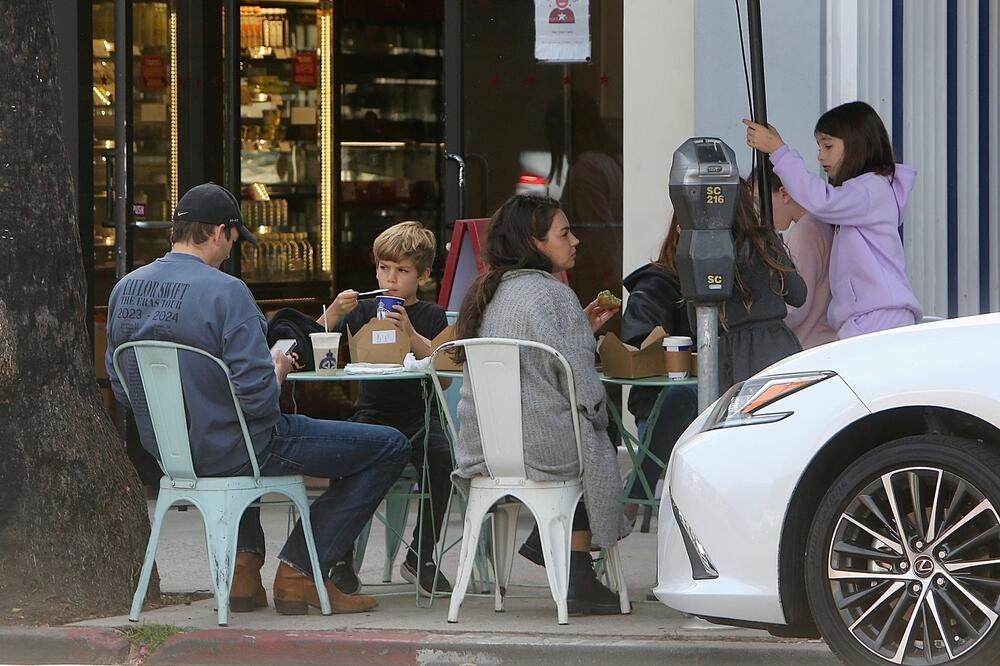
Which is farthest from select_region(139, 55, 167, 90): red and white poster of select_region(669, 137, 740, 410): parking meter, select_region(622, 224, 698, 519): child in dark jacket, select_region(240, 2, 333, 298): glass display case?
select_region(669, 137, 740, 410): parking meter

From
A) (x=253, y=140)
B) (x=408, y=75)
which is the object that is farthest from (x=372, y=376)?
(x=408, y=75)

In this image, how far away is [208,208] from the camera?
18.9ft

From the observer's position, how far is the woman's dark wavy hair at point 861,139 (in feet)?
21.1

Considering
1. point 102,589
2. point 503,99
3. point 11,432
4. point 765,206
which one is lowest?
point 102,589

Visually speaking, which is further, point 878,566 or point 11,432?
point 11,432

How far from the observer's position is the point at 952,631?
15.0 feet

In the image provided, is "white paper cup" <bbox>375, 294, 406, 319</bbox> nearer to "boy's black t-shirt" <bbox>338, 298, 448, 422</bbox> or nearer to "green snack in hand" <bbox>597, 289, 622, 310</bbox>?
"boy's black t-shirt" <bbox>338, 298, 448, 422</bbox>

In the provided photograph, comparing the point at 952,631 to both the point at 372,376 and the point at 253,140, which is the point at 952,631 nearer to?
the point at 372,376

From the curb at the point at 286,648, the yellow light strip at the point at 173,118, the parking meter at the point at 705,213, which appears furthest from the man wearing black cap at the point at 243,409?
the yellow light strip at the point at 173,118

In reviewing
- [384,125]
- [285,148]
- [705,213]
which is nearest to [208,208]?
[705,213]

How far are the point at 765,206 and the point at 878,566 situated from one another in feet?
6.56

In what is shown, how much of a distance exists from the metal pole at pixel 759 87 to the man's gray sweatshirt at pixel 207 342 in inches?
75.6

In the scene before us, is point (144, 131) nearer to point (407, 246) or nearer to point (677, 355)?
point (407, 246)

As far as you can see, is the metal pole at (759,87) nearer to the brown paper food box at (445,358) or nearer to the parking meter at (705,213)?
the parking meter at (705,213)
